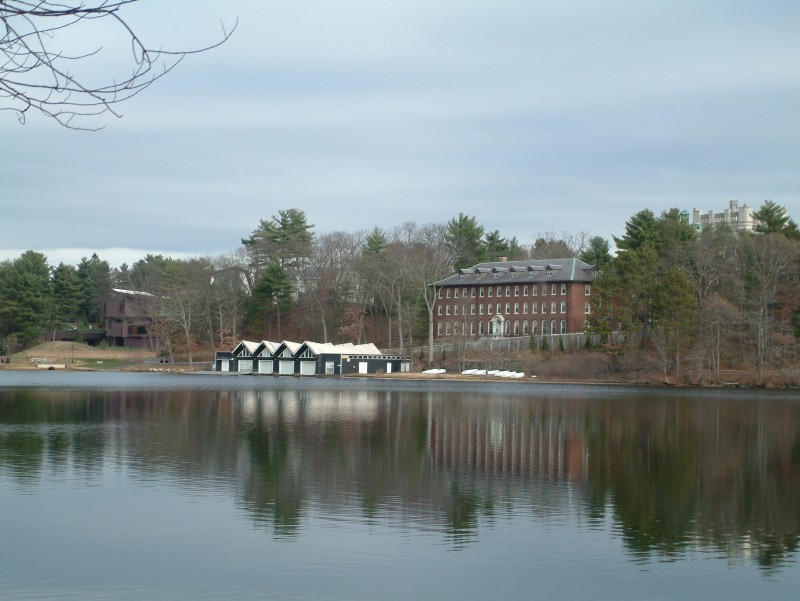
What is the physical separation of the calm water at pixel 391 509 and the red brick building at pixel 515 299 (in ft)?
203

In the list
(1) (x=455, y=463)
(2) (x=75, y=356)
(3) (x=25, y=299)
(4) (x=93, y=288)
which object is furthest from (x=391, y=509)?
(4) (x=93, y=288)

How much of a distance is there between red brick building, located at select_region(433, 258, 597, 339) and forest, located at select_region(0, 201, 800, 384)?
3.07 metres

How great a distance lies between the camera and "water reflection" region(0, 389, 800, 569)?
20.4 m

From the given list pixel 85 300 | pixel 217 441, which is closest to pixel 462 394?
pixel 217 441

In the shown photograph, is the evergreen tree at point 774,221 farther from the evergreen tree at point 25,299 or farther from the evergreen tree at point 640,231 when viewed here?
the evergreen tree at point 25,299

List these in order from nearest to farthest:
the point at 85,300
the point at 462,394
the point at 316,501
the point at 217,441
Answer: the point at 316,501 < the point at 217,441 < the point at 462,394 < the point at 85,300

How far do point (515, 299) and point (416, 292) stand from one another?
11.6 m

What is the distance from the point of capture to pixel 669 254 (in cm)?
9012

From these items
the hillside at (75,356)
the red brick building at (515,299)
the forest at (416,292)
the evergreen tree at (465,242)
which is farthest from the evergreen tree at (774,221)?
the hillside at (75,356)

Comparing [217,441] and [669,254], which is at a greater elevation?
[669,254]

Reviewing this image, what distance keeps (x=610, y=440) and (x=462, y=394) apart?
1206 inches

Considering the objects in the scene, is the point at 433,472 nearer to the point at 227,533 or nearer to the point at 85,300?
the point at 227,533

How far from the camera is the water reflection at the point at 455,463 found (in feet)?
66.9

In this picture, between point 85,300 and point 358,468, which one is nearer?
point 358,468
